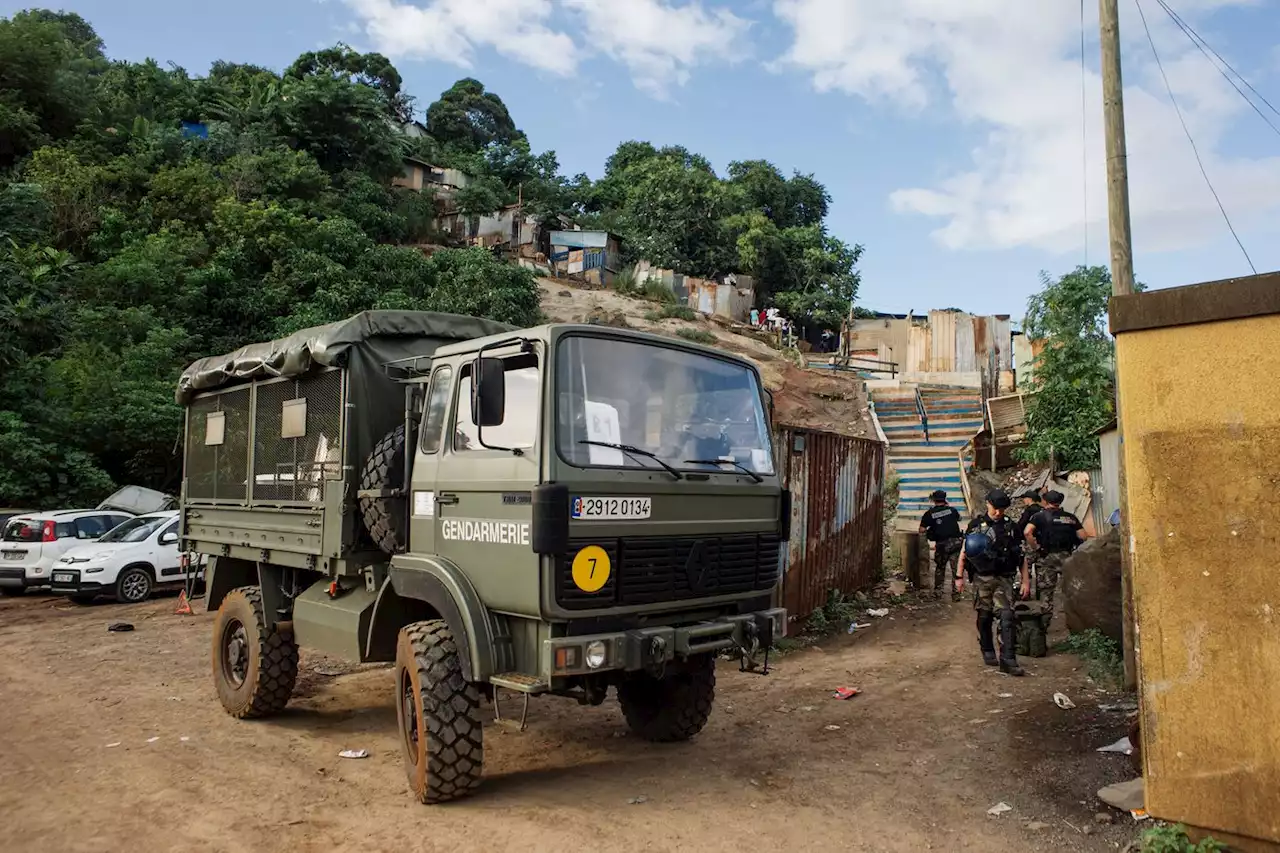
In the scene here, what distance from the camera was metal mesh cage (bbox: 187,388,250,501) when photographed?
7160 mm

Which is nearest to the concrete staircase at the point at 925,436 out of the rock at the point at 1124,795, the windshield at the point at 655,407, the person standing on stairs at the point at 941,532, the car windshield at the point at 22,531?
the person standing on stairs at the point at 941,532

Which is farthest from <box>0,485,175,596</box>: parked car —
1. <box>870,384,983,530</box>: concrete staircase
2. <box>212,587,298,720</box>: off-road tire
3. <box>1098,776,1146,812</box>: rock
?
<box>1098,776,1146,812</box>: rock

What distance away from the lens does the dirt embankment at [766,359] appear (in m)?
22.7

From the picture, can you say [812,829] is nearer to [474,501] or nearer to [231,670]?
[474,501]

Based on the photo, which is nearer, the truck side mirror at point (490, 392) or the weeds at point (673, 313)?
the truck side mirror at point (490, 392)

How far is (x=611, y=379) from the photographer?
4.73 meters

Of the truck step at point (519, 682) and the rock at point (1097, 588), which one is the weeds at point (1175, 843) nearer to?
the truck step at point (519, 682)

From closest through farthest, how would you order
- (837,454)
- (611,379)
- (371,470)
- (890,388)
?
(611,379) → (371,470) → (837,454) → (890,388)

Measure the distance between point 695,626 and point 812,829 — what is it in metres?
1.16

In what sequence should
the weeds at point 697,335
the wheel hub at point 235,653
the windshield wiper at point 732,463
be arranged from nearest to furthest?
1. the windshield wiper at point 732,463
2. the wheel hub at point 235,653
3. the weeds at point 697,335

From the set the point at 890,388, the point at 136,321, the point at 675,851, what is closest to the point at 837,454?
the point at 675,851

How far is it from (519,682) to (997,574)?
17.5ft

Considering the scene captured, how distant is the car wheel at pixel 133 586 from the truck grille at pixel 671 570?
1189 centimetres

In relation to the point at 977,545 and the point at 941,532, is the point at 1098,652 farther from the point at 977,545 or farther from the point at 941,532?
the point at 941,532
